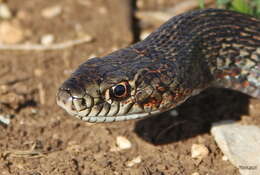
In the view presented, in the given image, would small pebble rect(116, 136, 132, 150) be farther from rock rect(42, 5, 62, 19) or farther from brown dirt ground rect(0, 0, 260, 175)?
rock rect(42, 5, 62, 19)

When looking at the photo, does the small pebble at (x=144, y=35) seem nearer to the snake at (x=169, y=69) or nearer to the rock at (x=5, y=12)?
the snake at (x=169, y=69)

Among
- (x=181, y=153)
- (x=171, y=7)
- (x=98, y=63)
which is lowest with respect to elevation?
(x=181, y=153)

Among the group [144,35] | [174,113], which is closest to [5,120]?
[174,113]

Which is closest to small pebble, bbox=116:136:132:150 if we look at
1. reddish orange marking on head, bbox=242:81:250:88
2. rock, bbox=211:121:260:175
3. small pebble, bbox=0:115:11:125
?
rock, bbox=211:121:260:175

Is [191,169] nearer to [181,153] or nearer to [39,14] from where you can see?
[181,153]

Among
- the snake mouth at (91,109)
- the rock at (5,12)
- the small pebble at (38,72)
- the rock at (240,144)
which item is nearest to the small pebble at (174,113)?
the rock at (240,144)

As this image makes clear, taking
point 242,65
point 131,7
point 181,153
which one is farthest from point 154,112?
point 131,7
